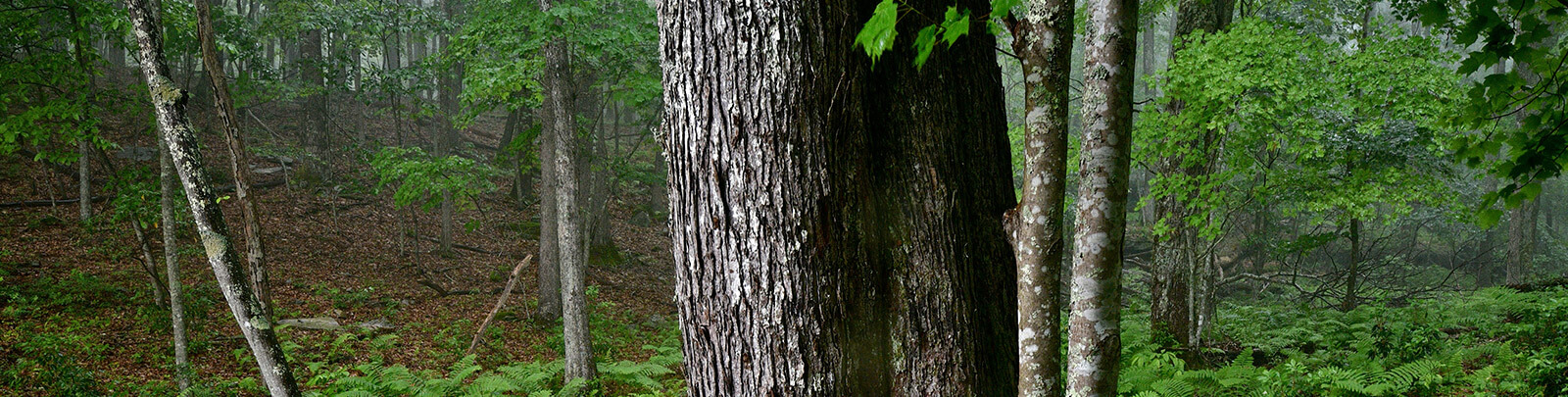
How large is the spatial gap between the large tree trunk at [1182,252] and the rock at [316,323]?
33.2ft

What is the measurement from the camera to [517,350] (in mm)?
10336

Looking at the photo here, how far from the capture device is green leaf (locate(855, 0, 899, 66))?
5.16ft

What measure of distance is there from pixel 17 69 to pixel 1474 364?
47.1 ft

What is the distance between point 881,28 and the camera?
1609mm

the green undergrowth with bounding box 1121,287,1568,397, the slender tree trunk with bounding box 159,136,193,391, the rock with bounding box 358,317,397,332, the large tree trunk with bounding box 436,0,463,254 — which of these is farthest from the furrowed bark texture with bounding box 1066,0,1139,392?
the rock with bounding box 358,317,397,332

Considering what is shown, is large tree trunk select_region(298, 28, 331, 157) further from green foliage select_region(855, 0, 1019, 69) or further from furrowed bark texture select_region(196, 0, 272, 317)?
green foliage select_region(855, 0, 1019, 69)

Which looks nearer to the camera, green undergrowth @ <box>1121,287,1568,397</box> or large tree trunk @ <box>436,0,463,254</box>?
green undergrowth @ <box>1121,287,1568,397</box>

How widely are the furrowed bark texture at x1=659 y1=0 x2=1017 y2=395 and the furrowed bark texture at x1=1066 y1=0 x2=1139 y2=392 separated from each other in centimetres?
27

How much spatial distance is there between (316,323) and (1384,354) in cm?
1227

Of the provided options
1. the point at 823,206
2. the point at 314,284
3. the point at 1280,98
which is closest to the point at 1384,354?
the point at 1280,98

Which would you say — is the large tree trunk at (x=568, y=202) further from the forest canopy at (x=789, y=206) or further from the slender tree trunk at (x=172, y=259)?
the slender tree trunk at (x=172, y=259)

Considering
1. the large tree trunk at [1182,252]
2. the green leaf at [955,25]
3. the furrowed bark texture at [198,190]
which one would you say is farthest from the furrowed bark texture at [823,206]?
the large tree trunk at [1182,252]

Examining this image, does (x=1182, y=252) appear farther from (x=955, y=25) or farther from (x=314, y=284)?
(x=314, y=284)

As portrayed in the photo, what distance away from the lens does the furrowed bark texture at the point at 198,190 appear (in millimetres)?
4023
